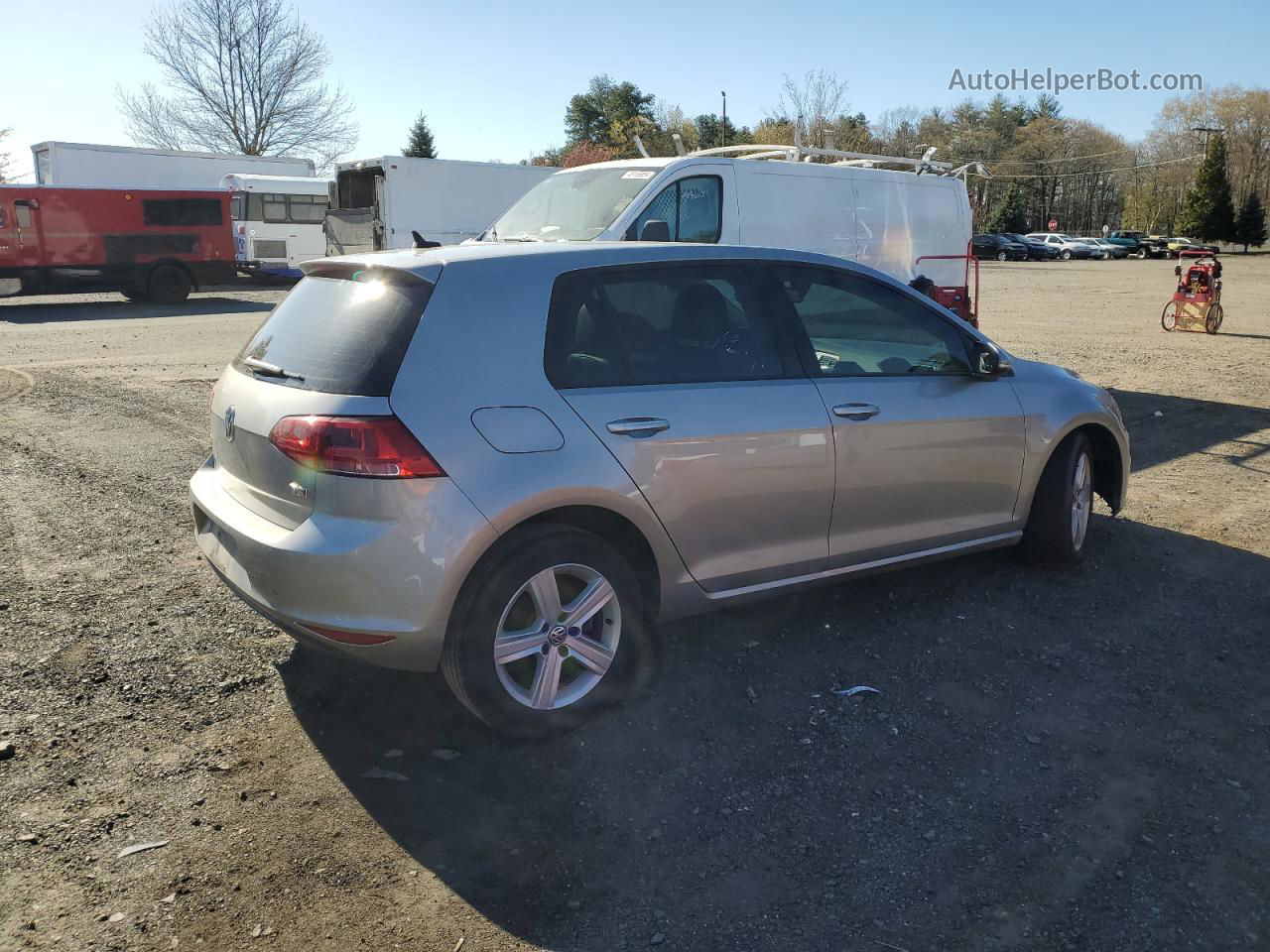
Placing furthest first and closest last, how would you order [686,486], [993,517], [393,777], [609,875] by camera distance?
[993,517] < [686,486] < [393,777] < [609,875]

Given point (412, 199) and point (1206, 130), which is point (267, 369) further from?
point (1206, 130)

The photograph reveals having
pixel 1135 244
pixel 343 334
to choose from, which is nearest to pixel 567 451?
pixel 343 334

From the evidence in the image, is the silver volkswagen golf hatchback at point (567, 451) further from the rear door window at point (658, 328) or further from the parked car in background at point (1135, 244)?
the parked car in background at point (1135, 244)

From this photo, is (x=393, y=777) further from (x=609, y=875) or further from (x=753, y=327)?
(x=753, y=327)

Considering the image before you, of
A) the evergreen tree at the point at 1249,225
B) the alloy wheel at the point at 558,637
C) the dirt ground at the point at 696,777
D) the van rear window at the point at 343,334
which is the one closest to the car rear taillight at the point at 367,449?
the van rear window at the point at 343,334

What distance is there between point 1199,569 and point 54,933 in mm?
5363

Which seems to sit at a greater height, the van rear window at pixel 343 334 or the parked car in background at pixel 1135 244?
the parked car in background at pixel 1135 244

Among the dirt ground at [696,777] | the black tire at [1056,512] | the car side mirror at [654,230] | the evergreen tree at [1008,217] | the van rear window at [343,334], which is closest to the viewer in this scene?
the dirt ground at [696,777]

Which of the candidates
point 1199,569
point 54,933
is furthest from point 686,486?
point 1199,569

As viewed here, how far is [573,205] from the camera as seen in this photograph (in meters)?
9.44

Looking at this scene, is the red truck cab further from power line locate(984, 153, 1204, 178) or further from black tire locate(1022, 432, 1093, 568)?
power line locate(984, 153, 1204, 178)

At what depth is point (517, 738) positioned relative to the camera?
11.9 feet

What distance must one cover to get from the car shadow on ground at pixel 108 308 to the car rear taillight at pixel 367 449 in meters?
19.1

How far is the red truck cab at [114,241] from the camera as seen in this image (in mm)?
21953
